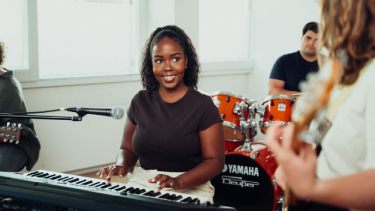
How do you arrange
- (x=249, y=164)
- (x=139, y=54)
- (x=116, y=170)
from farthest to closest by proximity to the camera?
(x=139, y=54)
(x=249, y=164)
(x=116, y=170)

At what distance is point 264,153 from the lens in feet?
9.39

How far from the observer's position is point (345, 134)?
0.75 meters

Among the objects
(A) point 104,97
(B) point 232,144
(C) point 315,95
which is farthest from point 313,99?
(A) point 104,97

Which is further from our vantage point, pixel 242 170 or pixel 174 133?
pixel 242 170

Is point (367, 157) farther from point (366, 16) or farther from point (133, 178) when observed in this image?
point (133, 178)

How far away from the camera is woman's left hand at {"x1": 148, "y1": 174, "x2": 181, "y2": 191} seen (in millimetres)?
1523

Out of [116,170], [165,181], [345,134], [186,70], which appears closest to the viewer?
[345,134]

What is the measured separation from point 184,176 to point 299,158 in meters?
1.05

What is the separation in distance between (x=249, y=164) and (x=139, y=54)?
7.60 feet

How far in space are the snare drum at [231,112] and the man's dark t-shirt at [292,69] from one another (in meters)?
0.79

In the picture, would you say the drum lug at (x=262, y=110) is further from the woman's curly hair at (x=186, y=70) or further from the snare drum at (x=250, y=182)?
the woman's curly hair at (x=186, y=70)

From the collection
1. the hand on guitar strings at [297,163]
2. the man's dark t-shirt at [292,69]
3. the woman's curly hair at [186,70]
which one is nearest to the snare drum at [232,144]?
the man's dark t-shirt at [292,69]

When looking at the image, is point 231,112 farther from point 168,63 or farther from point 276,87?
point 168,63

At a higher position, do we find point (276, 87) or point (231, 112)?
point (276, 87)
